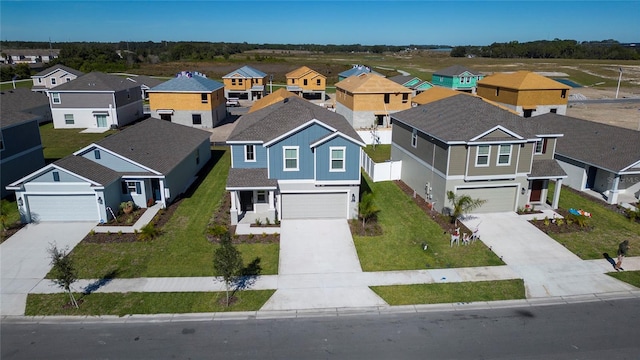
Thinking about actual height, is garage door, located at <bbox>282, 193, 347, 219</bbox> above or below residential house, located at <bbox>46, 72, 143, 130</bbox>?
below

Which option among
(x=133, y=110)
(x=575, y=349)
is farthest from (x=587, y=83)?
(x=575, y=349)

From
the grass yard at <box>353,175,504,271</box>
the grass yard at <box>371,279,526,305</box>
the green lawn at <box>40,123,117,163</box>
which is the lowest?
the grass yard at <box>371,279,526,305</box>

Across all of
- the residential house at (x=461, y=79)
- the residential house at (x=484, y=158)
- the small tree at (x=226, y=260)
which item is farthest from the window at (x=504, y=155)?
the residential house at (x=461, y=79)

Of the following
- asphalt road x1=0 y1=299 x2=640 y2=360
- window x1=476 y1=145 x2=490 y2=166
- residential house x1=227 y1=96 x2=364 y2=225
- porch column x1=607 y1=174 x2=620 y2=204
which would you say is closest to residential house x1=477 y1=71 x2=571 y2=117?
porch column x1=607 y1=174 x2=620 y2=204

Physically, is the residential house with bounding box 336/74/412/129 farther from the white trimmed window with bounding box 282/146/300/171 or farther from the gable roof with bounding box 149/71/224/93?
the white trimmed window with bounding box 282/146/300/171

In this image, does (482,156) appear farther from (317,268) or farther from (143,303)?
(143,303)
